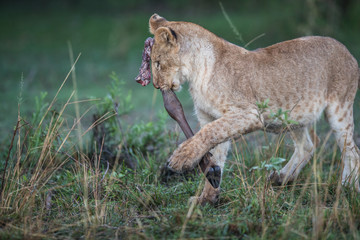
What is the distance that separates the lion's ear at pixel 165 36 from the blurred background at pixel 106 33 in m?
2.38

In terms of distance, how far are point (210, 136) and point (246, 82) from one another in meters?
0.67

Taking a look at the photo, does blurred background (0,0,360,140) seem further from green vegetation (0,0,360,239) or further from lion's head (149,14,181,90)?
lion's head (149,14,181,90)

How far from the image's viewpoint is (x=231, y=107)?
3570 mm

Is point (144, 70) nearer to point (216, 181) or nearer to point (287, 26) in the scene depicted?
point (216, 181)

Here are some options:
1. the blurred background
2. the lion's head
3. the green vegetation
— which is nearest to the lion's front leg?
the green vegetation

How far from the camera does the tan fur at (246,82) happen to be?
346cm

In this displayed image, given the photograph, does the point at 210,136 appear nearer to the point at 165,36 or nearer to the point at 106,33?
the point at 165,36

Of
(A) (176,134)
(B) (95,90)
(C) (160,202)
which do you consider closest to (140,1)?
(B) (95,90)

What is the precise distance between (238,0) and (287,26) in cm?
638

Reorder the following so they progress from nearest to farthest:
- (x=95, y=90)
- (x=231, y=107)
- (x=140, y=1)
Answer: (x=231, y=107)
(x=95, y=90)
(x=140, y=1)

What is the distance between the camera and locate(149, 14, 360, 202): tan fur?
11.3ft

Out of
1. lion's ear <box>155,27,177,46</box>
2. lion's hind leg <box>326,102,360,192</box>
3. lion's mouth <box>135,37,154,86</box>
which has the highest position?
lion's ear <box>155,27,177,46</box>

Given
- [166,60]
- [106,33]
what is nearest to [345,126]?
[166,60]

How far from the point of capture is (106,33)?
13922 millimetres
